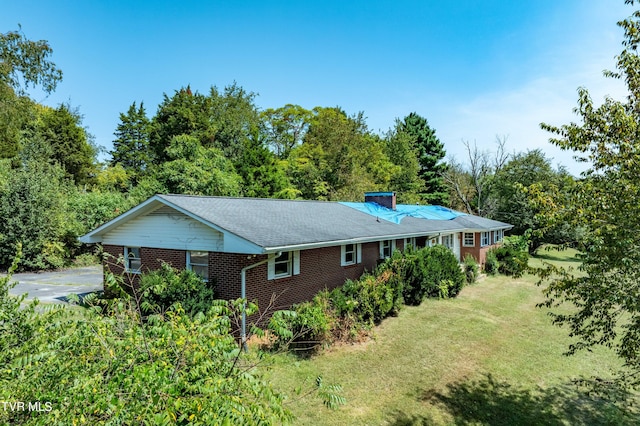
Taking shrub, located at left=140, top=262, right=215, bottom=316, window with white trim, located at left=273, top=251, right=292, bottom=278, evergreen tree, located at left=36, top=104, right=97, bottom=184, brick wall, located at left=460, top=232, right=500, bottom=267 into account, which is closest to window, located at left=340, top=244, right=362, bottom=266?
window with white trim, located at left=273, top=251, right=292, bottom=278

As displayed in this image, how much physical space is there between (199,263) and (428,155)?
43569 millimetres

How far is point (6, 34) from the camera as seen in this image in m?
15.4

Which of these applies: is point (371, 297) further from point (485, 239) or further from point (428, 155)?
point (428, 155)

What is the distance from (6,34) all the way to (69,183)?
13.8 m

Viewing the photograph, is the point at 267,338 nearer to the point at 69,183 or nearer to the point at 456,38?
the point at 456,38

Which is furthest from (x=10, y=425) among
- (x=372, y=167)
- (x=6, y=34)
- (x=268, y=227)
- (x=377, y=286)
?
(x=372, y=167)

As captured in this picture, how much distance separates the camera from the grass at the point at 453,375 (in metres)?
6.91

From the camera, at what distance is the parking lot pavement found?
14.2 m

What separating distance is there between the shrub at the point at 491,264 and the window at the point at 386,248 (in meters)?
10.1

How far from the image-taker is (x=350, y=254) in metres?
14.6

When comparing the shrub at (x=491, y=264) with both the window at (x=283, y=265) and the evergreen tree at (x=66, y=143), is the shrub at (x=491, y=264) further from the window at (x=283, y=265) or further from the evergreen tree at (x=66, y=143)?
the evergreen tree at (x=66, y=143)

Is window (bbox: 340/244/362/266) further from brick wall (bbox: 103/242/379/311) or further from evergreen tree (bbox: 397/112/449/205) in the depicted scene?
evergreen tree (bbox: 397/112/449/205)

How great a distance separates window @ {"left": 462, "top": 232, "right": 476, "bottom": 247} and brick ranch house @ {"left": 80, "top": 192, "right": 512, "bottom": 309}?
9.57 m

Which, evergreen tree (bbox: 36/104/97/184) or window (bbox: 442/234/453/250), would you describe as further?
evergreen tree (bbox: 36/104/97/184)
